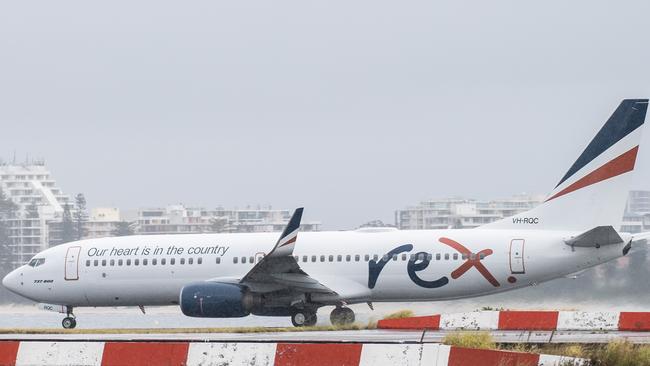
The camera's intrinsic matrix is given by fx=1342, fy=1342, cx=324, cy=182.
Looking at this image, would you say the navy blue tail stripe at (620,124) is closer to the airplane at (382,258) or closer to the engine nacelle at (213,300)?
the airplane at (382,258)

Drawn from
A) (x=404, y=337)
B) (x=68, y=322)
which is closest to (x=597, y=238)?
(x=404, y=337)

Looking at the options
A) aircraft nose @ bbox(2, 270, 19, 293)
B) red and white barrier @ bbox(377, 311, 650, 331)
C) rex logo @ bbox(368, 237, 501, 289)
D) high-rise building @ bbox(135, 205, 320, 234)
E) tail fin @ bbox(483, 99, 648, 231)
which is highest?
tail fin @ bbox(483, 99, 648, 231)

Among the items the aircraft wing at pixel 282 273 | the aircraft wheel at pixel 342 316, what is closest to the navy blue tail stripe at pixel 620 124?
the aircraft wheel at pixel 342 316

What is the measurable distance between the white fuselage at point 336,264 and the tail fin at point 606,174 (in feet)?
2.35

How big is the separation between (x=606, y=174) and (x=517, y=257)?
9.36 feet

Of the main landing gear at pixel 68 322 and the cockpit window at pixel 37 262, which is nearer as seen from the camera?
A: the main landing gear at pixel 68 322

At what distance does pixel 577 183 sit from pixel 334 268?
6.32m

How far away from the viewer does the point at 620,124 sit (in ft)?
102

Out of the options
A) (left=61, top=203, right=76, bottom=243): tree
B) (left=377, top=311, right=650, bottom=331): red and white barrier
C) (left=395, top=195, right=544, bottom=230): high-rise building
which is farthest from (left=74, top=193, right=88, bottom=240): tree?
(left=377, top=311, right=650, bottom=331): red and white barrier

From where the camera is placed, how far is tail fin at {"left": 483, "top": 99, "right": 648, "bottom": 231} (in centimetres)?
3120

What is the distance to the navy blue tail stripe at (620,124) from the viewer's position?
1226 inches

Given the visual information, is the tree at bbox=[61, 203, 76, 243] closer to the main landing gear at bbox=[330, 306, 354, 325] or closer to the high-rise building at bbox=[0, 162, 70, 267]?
the high-rise building at bbox=[0, 162, 70, 267]

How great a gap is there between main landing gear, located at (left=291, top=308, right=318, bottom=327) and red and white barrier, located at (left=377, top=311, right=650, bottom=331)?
19.5 ft

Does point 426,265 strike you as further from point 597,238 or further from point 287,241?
point 597,238
